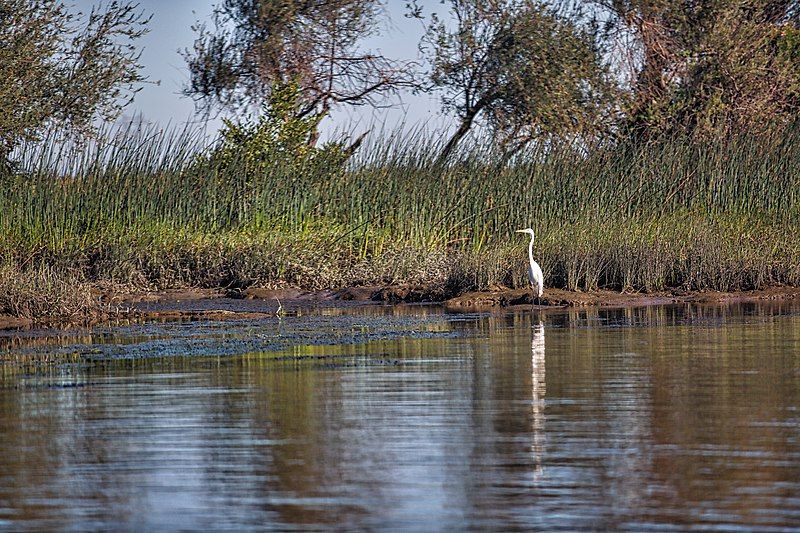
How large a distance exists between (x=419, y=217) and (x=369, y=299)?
2673 millimetres

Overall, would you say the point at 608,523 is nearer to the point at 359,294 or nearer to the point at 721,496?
the point at 721,496

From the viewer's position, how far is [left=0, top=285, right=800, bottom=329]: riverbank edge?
640 inches

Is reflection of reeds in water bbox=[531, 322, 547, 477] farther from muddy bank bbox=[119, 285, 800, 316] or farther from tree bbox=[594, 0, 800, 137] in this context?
tree bbox=[594, 0, 800, 137]

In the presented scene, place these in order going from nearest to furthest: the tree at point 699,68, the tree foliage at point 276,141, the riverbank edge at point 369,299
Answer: the riverbank edge at point 369,299
the tree foliage at point 276,141
the tree at point 699,68

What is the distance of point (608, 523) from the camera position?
5.18m

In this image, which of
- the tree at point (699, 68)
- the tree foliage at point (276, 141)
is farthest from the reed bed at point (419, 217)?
the tree at point (699, 68)

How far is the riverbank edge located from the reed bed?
30 cm

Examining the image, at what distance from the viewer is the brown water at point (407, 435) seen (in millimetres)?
5492

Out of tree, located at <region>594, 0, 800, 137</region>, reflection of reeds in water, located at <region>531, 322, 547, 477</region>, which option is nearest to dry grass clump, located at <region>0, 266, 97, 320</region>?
reflection of reeds in water, located at <region>531, 322, 547, 477</region>

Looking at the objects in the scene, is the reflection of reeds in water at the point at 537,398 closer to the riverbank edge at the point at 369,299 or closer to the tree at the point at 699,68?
the riverbank edge at the point at 369,299

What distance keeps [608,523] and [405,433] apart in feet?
7.01

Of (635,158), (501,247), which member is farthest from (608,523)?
(635,158)

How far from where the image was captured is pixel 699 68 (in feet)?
93.4

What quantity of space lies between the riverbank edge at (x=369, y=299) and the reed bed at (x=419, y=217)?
0.30 m
